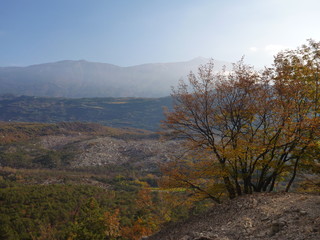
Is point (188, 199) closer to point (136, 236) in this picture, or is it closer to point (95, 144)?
point (136, 236)

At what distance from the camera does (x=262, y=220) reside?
30.6 ft

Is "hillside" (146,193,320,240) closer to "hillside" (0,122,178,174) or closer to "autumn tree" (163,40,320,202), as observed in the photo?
"autumn tree" (163,40,320,202)

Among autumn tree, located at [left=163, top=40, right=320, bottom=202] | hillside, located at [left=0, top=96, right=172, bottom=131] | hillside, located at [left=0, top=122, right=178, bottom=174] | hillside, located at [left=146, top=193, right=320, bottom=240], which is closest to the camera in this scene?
hillside, located at [left=146, top=193, right=320, bottom=240]

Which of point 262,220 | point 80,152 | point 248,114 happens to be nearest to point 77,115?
point 80,152

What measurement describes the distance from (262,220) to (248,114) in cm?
530

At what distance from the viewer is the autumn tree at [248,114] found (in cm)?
1179

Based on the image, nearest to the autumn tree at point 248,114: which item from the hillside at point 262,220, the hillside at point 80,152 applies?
the hillside at point 262,220

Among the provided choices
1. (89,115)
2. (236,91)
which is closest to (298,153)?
(236,91)

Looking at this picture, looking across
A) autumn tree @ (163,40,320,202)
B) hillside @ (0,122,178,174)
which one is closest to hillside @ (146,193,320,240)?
autumn tree @ (163,40,320,202)

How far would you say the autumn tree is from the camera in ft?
38.7

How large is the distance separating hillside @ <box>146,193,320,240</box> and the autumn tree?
1.71 meters

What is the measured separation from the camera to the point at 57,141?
262 feet

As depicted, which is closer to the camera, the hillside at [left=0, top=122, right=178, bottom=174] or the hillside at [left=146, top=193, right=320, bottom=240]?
the hillside at [left=146, top=193, right=320, bottom=240]

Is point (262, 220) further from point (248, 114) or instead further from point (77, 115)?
point (77, 115)
